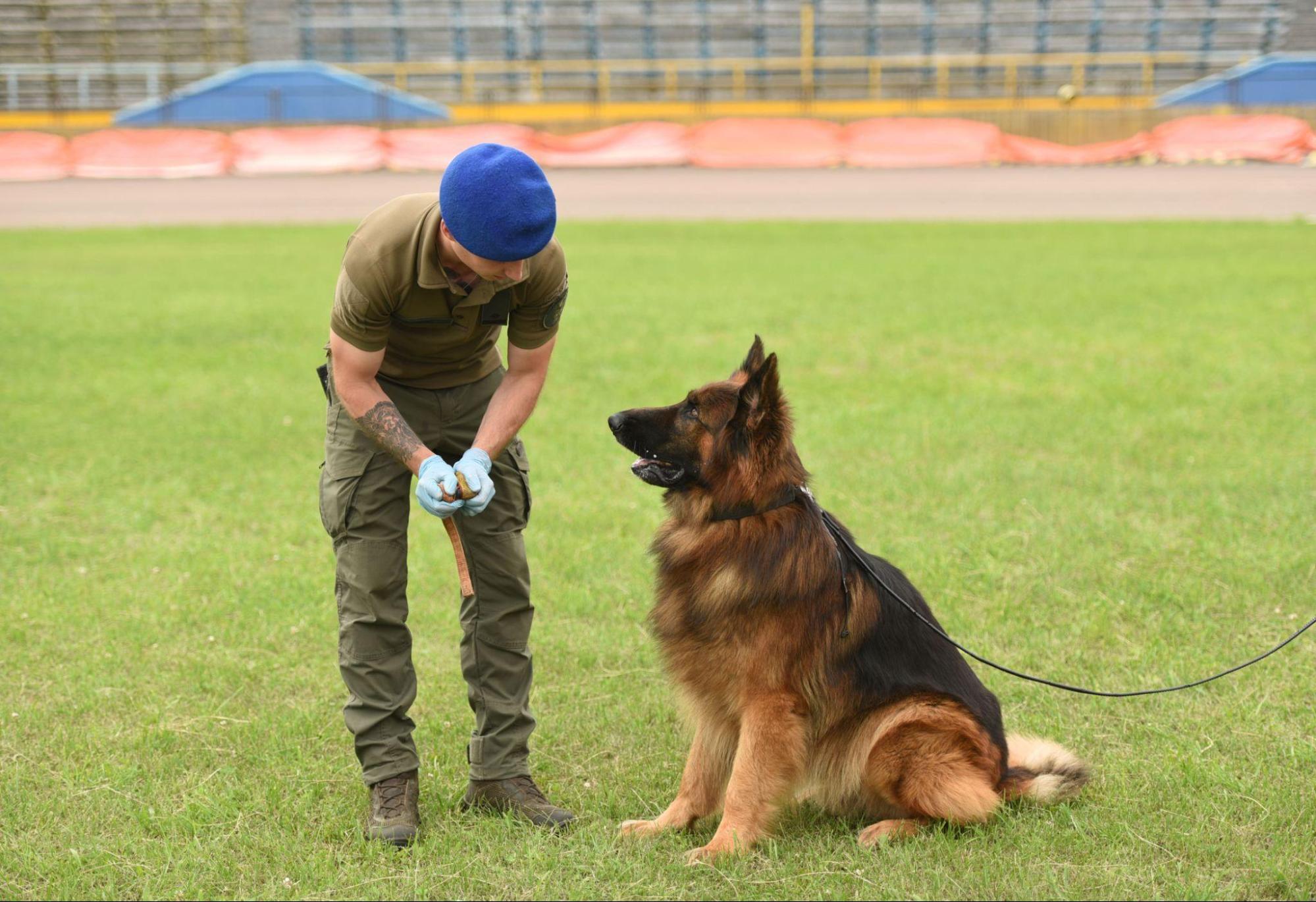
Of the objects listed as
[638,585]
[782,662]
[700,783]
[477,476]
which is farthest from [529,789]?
[638,585]

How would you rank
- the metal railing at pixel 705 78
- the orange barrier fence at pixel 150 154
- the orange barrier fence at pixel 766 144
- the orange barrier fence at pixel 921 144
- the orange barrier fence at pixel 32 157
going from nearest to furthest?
the orange barrier fence at pixel 32 157 < the orange barrier fence at pixel 150 154 < the orange barrier fence at pixel 921 144 < the orange barrier fence at pixel 766 144 < the metal railing at pixel 705 78

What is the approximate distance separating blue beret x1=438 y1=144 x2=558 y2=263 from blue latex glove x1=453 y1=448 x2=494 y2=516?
644 mm

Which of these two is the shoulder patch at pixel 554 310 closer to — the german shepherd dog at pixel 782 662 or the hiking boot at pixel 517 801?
the german shepherd dog at pixel 782 662

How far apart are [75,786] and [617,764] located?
72.3 inches

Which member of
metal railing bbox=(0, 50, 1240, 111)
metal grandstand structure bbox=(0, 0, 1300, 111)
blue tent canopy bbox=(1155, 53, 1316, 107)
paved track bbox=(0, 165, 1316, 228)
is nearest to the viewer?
paved track bbox=(0, 165, 1316, 228)

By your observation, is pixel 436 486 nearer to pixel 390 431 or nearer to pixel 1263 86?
pixel 390 431

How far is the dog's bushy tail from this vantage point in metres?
3.80

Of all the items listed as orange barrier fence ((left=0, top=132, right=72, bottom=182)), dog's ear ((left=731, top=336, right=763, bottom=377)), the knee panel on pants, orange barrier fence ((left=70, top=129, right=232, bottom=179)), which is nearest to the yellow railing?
orange barrier fence ((left=70, top=129, right=232, bottom=179))

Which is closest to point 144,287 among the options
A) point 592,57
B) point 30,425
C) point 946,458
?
point 30,425

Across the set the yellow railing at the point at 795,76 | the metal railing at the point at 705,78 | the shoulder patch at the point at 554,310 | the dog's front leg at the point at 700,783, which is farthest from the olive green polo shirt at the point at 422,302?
the yellow railing at the point at 795,76

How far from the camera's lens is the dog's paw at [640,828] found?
3.77 m

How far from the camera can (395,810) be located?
149 inches

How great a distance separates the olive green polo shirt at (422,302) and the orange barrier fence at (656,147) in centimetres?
2496

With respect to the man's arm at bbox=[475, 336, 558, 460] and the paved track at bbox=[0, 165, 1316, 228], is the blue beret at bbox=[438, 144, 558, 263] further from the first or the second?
the paved track at bbox=[0, 165, 1316, 228]
